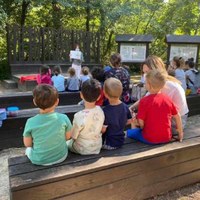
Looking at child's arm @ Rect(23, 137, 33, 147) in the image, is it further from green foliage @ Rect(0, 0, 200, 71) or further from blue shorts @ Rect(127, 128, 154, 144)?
green foliage @ Rect(0, 0, 200, 71)

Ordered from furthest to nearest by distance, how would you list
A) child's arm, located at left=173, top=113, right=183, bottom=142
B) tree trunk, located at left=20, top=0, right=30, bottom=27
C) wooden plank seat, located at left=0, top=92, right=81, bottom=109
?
1. tree trunk, located at left=20, top=0, right=30, bottom=27
2. wooden plank seat, located at left=0, top=92, right=81, bottom=109
3. child's arm, located at left=173, top=113, right=183, bottom=142

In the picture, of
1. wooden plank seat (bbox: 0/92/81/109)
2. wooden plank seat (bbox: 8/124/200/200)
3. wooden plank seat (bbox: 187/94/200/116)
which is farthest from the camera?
wooden plank seat (bbox: 187/94/200/116)

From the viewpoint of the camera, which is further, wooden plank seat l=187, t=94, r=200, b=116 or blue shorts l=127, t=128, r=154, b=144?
wooden plank seat l=187, t=94, r=200, b=116

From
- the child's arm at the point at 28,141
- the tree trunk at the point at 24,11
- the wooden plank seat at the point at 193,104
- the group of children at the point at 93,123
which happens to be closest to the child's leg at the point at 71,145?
the group of children at the point at 93,123

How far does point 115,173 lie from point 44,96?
2.96 ft

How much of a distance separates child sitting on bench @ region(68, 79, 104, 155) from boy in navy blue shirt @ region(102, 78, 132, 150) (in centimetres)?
12

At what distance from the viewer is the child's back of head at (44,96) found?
93.0 inches

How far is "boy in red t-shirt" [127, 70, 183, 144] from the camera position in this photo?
9.46 ft

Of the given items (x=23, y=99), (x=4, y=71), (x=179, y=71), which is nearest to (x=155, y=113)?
(x=179, y=71)

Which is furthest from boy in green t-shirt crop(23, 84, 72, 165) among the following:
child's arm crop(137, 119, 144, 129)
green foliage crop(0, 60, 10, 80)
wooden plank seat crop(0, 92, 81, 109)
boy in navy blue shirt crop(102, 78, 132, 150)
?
green foliage crop(0, 60, 10, 80)

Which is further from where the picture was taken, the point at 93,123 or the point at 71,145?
the point at 71,145

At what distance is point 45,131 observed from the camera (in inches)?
94.3

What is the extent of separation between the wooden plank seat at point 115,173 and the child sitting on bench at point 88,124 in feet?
0.30

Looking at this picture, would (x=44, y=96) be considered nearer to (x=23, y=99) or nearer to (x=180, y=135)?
(x=180, y=135)
